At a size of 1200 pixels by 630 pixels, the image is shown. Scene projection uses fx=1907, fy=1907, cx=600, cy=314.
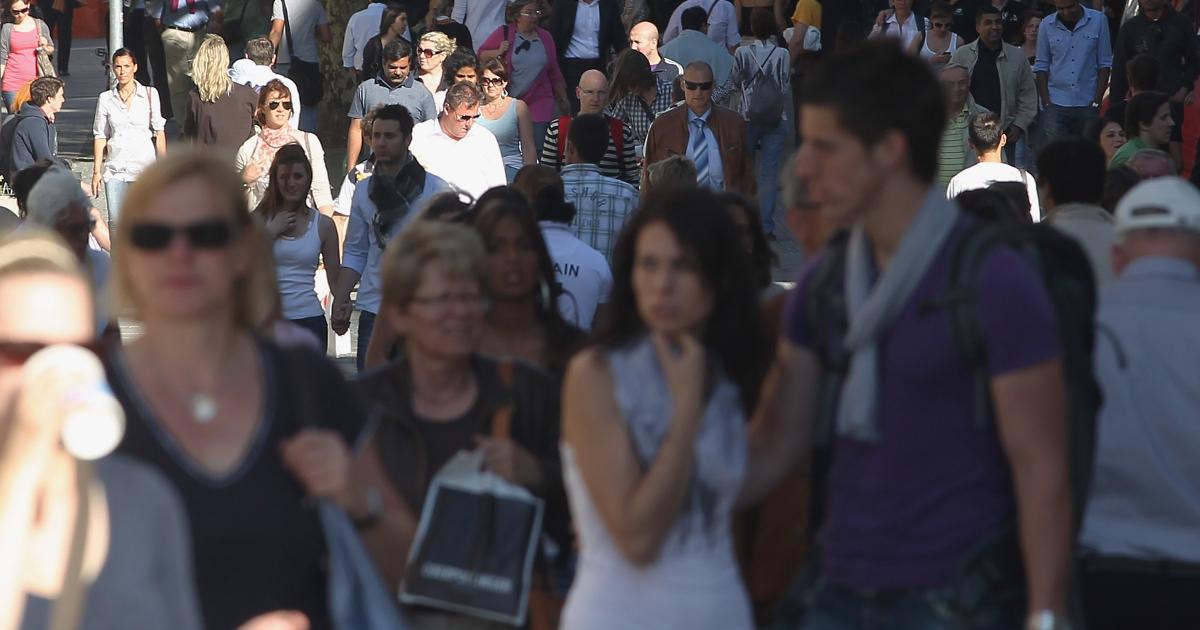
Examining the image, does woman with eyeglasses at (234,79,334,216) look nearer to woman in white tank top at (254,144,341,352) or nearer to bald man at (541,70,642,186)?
bald man at (541,70,642,186)

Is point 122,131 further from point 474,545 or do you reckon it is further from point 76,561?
point 76,561

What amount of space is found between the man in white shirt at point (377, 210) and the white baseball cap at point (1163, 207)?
477 centimetres

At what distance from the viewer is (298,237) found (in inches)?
364

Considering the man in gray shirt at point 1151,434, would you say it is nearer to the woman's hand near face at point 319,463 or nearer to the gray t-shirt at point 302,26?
the woman's hand near face at point 319,463

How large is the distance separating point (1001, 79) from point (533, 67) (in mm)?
3922

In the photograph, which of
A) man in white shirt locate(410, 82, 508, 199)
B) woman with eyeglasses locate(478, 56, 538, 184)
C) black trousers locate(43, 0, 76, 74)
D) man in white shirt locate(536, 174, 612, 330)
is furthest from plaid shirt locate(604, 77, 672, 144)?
black trousers locate(43, 0, 76, 74)

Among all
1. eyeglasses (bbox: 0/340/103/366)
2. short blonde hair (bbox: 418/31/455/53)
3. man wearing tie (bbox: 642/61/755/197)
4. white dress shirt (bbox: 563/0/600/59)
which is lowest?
eyeglasses (bbox: 0/340/103/366)

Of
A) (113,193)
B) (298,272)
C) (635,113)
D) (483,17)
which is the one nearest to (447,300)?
(298,272)

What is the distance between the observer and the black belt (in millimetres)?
4691

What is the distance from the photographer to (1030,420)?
336 cm

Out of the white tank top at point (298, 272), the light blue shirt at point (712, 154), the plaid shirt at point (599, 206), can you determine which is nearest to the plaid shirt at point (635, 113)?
the light blue shirt at point (712, 154)

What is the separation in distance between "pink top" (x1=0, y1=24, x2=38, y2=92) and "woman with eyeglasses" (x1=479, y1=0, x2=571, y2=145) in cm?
546

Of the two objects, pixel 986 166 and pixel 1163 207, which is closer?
pixel 1163 207

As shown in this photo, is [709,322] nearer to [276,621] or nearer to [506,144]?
[276,621]
